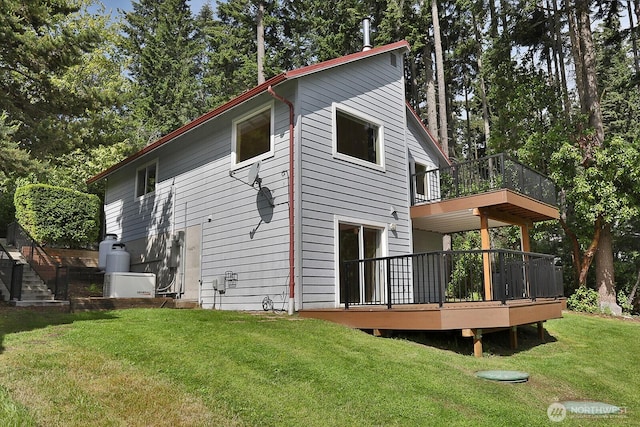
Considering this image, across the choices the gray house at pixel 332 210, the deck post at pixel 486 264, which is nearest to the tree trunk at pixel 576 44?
the gray house at pixel 332 210

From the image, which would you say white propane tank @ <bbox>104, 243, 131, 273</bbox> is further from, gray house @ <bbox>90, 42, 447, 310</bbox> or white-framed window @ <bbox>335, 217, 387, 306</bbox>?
white-framed window @ <bbox>335, 217, 387, 306</bbox>

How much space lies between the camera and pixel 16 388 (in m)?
4.19

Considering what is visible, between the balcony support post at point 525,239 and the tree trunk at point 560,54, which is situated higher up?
the tree trunk at point 560,54

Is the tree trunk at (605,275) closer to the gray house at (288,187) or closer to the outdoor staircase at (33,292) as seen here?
the gray house at (288,187)

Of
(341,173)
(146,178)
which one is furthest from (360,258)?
(146,178)

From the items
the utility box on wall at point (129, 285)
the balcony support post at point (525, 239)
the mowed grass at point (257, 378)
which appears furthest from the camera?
the balcony support post at point (525, 239)

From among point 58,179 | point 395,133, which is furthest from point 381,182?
point 58,179

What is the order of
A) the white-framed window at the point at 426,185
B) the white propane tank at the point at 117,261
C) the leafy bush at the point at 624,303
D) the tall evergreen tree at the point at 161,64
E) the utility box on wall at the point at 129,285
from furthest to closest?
the tall evergreen tree at the point at 161,64 → the leafy bush at the point at 624,303 → the white propane tank at the point at 117,261 → the white-framed window at the point at 426,185 → the utility box on wall at the point at 129,285

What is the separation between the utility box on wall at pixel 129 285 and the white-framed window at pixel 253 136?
380 centimetres

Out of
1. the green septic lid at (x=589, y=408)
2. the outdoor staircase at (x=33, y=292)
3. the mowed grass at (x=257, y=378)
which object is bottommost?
the green septic lid at (x=589, y=408)

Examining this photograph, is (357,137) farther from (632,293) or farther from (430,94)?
(632,293)

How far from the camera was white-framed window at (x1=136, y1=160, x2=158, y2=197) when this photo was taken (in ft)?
47.1

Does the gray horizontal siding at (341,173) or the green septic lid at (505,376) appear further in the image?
the gray horizontal siding at (341,173)

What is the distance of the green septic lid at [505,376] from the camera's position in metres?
6.20
